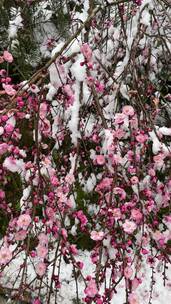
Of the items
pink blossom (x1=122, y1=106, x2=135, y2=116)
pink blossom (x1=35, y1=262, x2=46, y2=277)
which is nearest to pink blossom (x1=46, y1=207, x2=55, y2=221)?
pink blossom (x1=35, y1=262, x2=46, y2=277)

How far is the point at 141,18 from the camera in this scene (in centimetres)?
262

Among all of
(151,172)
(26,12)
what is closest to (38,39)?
(26,12)

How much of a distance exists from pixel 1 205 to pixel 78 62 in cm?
78

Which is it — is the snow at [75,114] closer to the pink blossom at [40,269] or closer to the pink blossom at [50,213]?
the pink blossom at [50,213]

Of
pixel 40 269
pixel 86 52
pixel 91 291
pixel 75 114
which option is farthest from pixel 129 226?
pixel 86 52

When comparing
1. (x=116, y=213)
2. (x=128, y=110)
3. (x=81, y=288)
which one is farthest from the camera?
(x=81, y=288)

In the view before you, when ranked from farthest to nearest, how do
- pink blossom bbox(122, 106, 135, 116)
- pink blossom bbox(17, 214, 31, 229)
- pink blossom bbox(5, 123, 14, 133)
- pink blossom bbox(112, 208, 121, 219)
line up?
pink blossom bbox(122, 106, 135, 116)
pink blossom bbox(17, 214, 31, 229)
pink blossom bbox(112, 208, 121, 219)
pink blossom bbox(5, 123, 14, 133)

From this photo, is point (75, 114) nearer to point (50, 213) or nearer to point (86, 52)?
point (86, 52)

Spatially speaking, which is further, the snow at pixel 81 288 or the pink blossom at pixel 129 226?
the snow at pixel 81 288

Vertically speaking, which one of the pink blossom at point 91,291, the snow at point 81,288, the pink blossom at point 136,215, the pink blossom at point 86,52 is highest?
the pink blossom at point 86,52

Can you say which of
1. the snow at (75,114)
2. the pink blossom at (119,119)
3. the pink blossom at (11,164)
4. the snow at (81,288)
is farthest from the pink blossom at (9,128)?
the snow at (81,288)

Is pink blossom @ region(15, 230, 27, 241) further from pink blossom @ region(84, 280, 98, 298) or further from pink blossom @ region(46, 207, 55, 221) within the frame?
pink blossom @ region(84, 280, 98, 298)

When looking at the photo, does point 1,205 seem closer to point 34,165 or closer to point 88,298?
point 34,165

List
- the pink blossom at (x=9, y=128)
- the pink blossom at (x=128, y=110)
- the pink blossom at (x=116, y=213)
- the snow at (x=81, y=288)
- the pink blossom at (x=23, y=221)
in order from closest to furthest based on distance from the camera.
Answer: the pink blossom at (x=9, y=128) → the pink blossom at (x=116, y=213) → the pink blossom at (x=23, y=221) → the pink blossom at (x=128, y=110) → the snow at (x=81, y=288)
